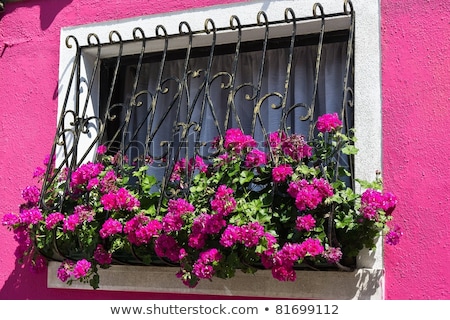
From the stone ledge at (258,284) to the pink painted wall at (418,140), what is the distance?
0.14m

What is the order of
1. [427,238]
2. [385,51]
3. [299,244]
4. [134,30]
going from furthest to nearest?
[134,30]
[385,51]
[427,238]
[299,244]

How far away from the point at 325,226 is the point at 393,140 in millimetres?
605

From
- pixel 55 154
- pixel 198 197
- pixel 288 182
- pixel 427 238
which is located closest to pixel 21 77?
pixel 55 154

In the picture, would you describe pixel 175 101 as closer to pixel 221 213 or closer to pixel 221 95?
pixel 221 95

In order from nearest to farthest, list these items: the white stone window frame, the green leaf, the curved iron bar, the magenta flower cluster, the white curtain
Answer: the magenta flower cluster
the green leaf
the white stone window frame
the curved iron bar
the white curtain

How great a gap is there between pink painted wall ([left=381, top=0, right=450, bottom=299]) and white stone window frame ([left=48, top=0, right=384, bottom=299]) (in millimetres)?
61

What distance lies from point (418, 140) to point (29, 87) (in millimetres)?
2436

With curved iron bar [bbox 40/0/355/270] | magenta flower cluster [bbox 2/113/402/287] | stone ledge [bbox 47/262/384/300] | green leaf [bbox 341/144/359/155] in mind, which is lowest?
stone ledge [bbox 47/262/384/300]

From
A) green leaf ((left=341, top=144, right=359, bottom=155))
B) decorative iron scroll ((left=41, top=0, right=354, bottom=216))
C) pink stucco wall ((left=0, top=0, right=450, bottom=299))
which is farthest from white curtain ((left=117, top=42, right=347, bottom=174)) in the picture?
green leaf ((left=341, top=144, right=359, bottom=155))

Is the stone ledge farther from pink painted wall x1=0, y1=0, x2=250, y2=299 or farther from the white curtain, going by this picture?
the white curtain

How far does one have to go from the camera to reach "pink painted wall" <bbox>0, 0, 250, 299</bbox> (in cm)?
405

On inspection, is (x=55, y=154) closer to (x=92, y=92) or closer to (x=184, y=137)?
(x=92, y=92)

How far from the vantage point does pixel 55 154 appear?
4035 mm

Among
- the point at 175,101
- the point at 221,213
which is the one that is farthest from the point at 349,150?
the point at 175,101
